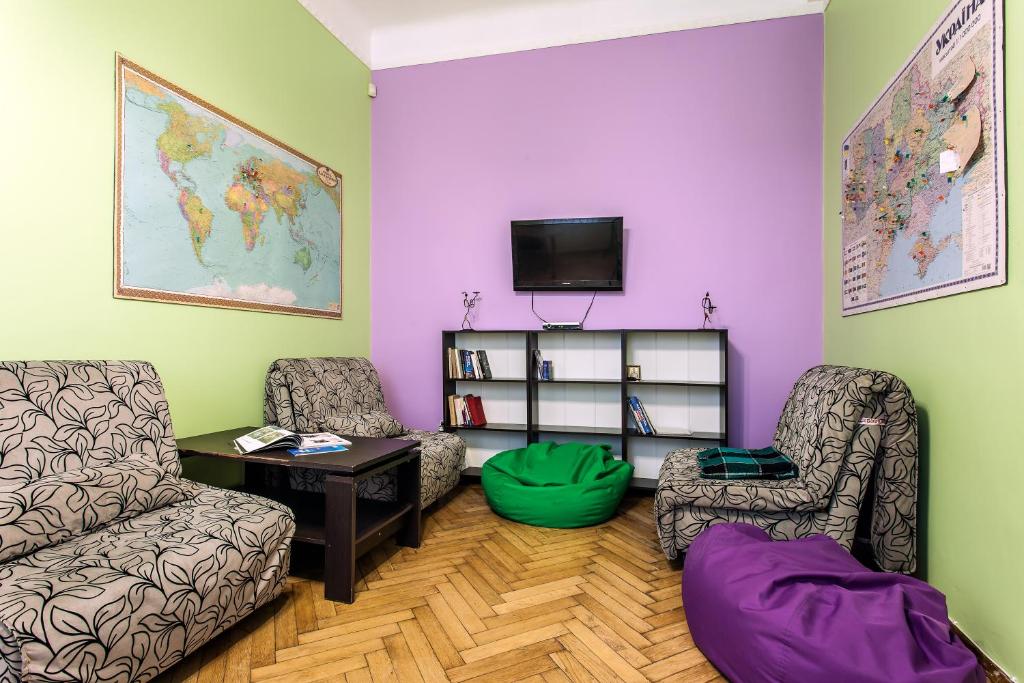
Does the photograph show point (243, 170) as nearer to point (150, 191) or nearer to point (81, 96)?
point (150, 191)

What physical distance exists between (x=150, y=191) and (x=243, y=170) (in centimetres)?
61

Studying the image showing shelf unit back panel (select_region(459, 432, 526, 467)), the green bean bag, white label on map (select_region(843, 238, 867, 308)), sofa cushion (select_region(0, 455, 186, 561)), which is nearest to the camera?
sofa cushion (select_region(0, 455, 186, 561))

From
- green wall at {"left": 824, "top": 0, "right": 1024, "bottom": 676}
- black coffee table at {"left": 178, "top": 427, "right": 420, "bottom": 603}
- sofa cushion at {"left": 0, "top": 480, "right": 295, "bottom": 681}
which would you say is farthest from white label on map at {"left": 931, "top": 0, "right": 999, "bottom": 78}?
sofa cushion at {"left": 0, "top": 480, "right": 295, "bottom": 681}

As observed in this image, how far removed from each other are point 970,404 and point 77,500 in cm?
294

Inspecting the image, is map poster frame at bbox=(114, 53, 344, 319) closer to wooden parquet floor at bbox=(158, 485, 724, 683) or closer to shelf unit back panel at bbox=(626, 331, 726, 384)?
wooden parquet floor at bbox=(158, 485, 724, 683)

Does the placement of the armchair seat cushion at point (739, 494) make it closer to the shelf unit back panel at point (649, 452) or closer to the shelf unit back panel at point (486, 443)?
the shelf unit back panel at point (649, 452)

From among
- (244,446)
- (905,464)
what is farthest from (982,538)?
(244,446)

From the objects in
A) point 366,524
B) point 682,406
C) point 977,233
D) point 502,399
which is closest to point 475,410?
point 502,399

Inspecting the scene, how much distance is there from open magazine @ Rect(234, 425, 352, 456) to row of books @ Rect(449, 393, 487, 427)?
132 cm

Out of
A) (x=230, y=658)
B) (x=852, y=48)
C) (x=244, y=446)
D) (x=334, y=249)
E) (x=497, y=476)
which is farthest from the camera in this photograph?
(x=334, y=249)

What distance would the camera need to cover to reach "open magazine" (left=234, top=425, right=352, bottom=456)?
226cm

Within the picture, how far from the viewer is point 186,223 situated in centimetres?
257

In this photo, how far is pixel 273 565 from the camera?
186 cm

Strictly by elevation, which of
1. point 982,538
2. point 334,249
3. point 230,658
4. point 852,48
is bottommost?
point 230,658
